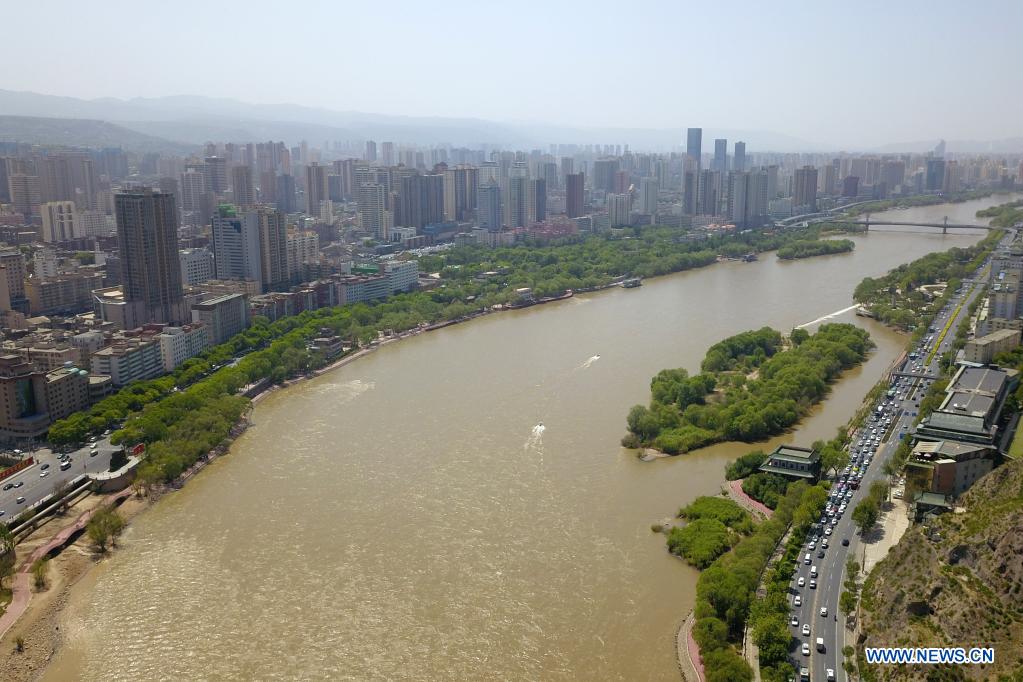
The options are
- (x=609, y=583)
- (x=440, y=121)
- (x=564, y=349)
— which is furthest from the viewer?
(x=440, y=121)

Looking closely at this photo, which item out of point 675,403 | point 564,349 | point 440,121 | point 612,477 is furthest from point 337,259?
point 440,121

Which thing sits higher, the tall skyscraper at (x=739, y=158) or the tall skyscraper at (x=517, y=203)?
the tall skyscraper at (x=739, y=158)

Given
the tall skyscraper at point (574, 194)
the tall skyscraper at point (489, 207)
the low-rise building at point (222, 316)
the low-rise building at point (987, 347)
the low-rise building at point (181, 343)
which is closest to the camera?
the low-rise building at point (987, 347)

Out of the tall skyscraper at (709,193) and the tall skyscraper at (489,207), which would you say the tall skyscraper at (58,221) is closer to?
the tall skyscraper at (489,207)

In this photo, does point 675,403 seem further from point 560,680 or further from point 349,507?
point 560,680

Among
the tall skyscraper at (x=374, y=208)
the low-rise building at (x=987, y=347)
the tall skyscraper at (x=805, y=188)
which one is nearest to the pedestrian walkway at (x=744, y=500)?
the low-rise building at (x=987, y=347)

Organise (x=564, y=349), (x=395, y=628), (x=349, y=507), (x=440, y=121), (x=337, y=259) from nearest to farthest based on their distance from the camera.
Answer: (x=395, y=628) < (x=349, y=507) < (x=564, y=349) < (x=337, y=259) < (x=440, y=121)

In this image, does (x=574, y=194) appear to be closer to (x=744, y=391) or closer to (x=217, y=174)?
(x=217, y=174)
